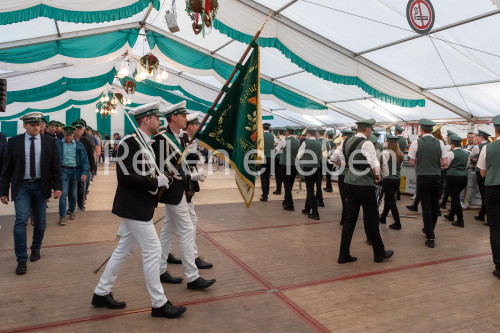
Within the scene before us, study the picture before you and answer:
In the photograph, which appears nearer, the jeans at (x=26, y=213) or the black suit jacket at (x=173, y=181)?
the black suit jacket at (x=173, y=181)

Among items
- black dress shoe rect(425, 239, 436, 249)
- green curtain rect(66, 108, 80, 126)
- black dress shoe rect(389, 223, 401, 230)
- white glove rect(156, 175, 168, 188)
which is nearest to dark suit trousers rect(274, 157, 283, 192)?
black dress shoe rect(389, 223, 401, 230)

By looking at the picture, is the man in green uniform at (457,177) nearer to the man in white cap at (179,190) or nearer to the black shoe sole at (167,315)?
the man in white cap at (179,190)

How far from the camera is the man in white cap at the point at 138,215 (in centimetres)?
273

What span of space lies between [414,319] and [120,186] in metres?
2.65

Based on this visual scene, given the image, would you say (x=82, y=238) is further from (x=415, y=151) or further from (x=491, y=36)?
(x=491, y=36)

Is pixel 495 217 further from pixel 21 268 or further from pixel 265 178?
pixel 265 178

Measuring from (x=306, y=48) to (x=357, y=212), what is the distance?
530 centimetres

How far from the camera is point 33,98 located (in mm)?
14109

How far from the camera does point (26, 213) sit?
3.80 metres

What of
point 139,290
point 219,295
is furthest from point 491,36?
point 139,290

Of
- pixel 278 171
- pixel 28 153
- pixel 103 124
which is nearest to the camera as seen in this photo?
pixel 28 153

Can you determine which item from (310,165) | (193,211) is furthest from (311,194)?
(193,211)

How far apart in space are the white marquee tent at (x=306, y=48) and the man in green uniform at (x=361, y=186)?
2662 mm

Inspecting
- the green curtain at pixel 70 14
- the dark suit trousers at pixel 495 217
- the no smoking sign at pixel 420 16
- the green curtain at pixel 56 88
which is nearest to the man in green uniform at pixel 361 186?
the dark suit trousers at pixel 495 217
